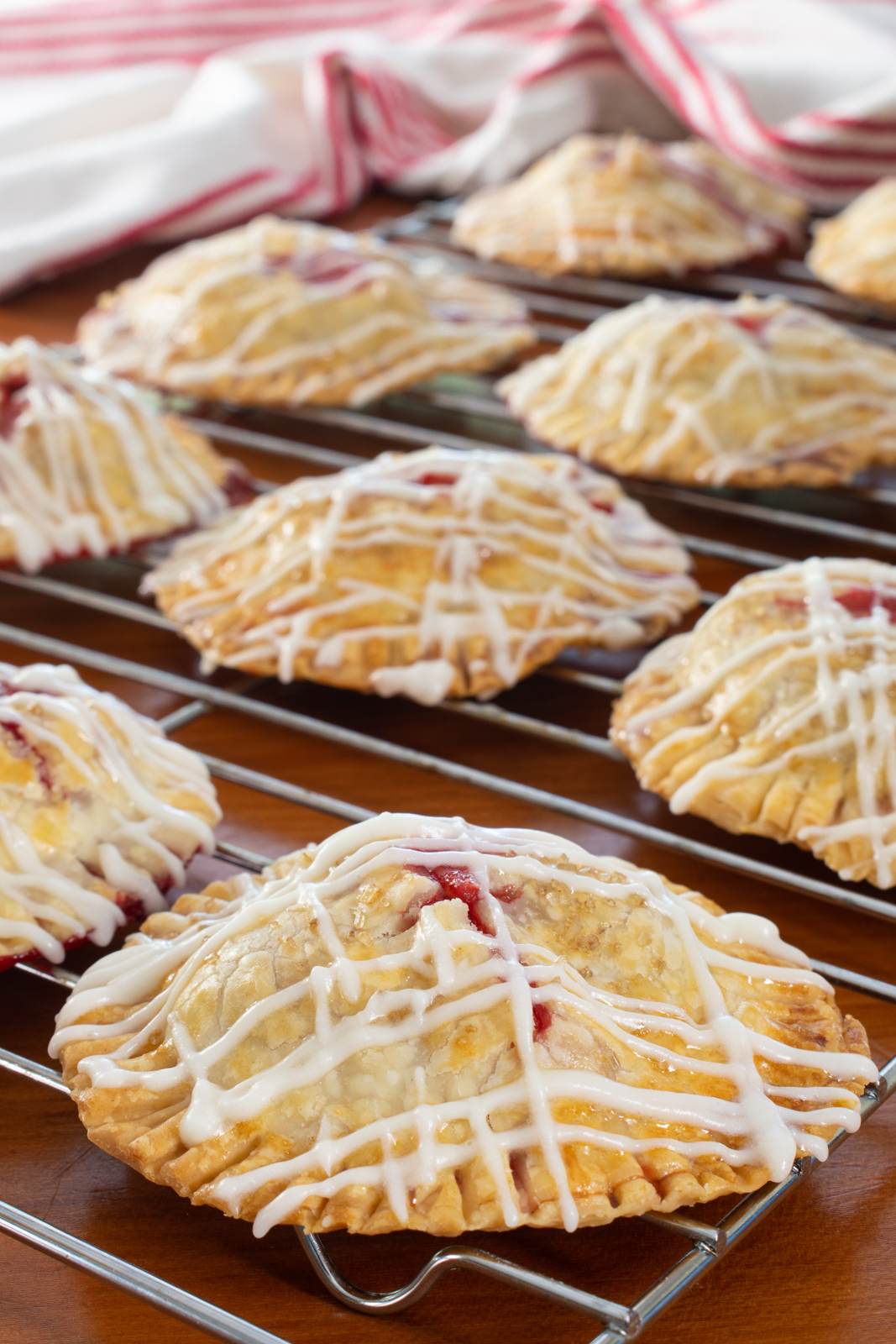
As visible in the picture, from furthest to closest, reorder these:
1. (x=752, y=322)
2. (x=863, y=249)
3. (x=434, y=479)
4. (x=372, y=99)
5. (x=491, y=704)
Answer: (x=372, y=99) < (x=863, y=249) < (x=752, y=322) < (x=434, y=479) < (x=491, y=704)

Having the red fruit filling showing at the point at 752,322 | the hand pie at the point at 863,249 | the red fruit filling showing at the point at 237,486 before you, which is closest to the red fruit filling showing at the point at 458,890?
the red fruit filling showing at the point at 237,486

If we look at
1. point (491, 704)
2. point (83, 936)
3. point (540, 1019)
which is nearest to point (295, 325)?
point (491, 704)

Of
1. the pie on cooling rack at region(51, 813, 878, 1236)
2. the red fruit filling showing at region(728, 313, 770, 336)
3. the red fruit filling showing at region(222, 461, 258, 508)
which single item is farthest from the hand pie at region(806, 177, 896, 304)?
the pie on cooling rack at region(51, 813, 878, 1236)

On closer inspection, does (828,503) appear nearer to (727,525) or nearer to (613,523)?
(727,525)

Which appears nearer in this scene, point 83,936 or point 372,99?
point 83,936

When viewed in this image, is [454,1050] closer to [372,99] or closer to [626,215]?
[626,215]

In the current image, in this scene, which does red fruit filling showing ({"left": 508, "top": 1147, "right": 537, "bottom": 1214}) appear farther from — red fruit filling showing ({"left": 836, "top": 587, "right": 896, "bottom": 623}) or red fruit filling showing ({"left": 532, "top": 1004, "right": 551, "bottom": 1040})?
red fruit filling showing ({"left": 836, "top": 587, "right": 896, "bottom": 623})

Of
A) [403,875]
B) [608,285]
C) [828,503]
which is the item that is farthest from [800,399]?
[403,875]
